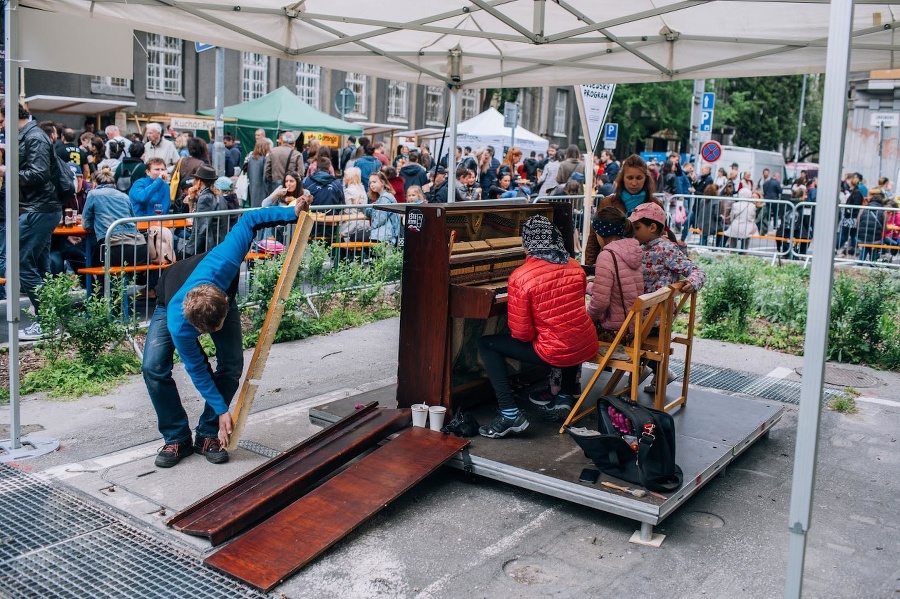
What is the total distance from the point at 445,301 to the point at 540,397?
3.97 ft

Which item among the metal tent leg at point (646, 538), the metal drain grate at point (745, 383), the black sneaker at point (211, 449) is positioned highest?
the metal drain grate at point (745, 383)

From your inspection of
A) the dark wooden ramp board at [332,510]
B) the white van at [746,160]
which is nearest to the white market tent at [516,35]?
the dark wooden ramp board at [332,510]

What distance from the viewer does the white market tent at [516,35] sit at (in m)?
6.34

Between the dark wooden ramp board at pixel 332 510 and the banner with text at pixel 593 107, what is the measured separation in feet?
18.7

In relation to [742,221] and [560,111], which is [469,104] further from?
[742,221]

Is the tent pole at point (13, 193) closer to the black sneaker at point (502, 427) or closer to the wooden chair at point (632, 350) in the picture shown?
the black sneaker at point (502, 427)

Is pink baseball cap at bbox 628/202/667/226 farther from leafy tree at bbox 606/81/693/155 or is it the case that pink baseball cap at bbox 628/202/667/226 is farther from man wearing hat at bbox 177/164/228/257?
leafy tree at bbox 606/81/693/155

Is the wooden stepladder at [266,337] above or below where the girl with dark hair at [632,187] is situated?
below

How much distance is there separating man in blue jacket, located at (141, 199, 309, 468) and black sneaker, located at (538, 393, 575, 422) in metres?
2.13

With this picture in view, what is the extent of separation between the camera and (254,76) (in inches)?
1206

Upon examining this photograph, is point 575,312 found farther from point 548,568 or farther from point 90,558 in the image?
point 90,558

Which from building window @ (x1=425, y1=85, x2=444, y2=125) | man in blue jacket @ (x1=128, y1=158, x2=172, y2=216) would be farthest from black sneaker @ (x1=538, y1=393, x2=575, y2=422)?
building window @ (x1=425, y1=85, x2=444, y2=125)

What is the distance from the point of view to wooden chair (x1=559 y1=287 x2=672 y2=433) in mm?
5543

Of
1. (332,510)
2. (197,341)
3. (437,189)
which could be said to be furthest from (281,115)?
(332,510)
